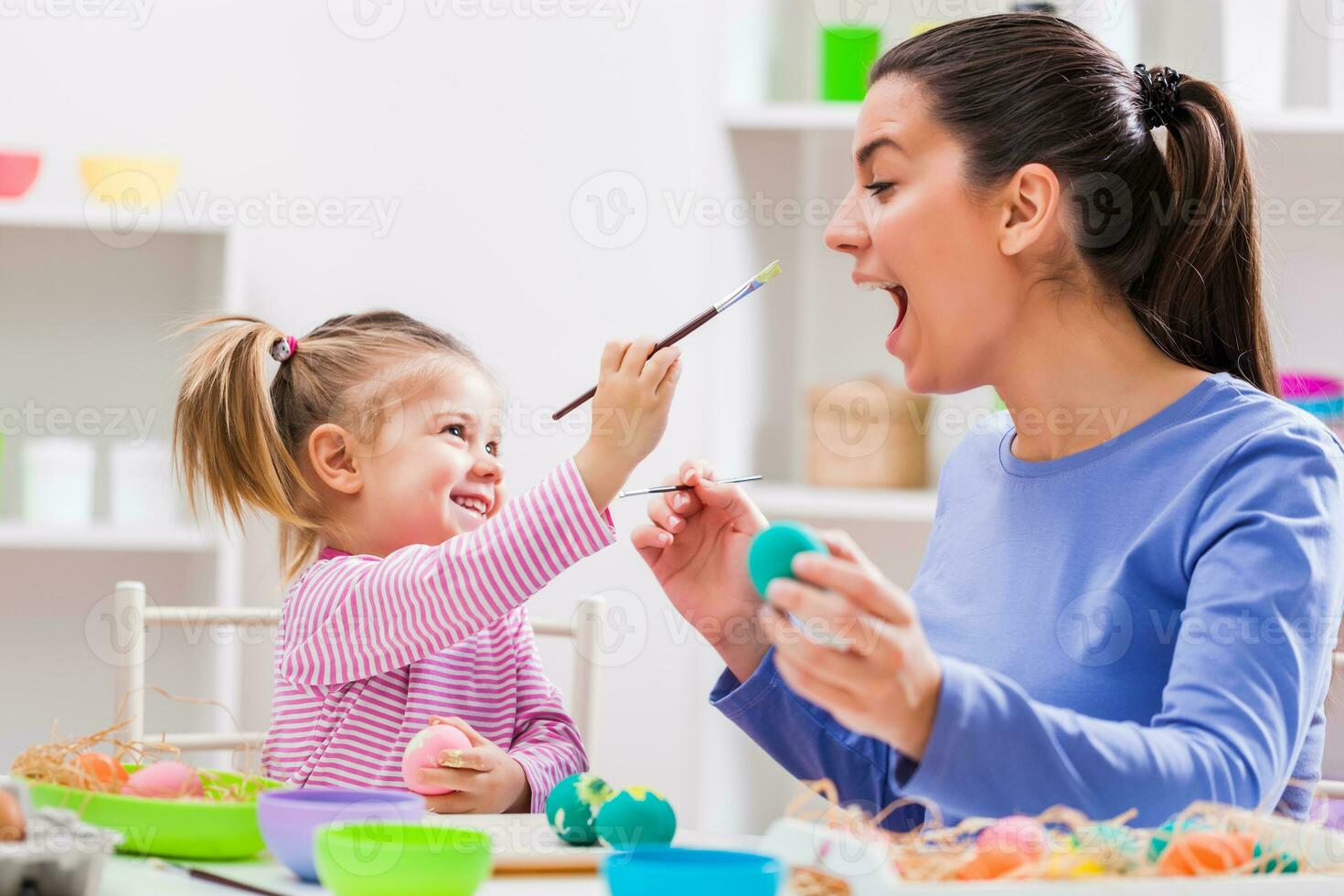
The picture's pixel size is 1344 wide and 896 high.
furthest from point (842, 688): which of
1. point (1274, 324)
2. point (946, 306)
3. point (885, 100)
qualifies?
point (1274, 324)

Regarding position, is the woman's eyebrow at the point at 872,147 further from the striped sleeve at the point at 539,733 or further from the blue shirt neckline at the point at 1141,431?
the striped sleeve at the point at 539,733

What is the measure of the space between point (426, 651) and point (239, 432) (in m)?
0.33

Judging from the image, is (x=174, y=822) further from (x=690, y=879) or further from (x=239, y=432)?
(x=239, y=432)

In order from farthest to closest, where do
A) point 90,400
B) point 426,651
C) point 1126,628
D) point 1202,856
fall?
1. point 90,400
2. point 426,651
3. point 1126,628
4. point 1202,856

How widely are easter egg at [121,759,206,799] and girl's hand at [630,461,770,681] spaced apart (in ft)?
1.29

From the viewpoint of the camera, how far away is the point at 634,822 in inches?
36.2

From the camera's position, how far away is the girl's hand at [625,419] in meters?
1.19

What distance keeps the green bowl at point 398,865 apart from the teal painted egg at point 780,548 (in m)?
0.21

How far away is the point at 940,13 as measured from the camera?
228 cm

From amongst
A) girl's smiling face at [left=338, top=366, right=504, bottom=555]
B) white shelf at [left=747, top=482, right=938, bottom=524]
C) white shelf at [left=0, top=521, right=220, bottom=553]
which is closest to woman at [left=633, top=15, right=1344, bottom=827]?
girl's smiling face at [left=338, top=366, right=504, bottom=555]

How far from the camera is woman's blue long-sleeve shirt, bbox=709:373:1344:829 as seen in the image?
0.77 meters

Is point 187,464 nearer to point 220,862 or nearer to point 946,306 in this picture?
point 220,862

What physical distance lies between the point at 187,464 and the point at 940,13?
1.46 metres

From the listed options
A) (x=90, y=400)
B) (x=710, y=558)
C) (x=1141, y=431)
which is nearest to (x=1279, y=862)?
(x=1141, y=431)
